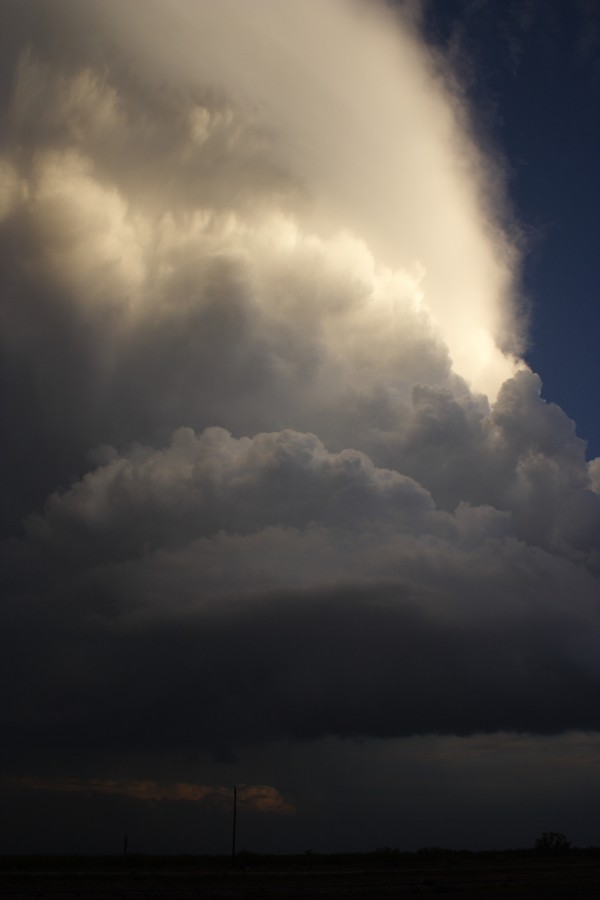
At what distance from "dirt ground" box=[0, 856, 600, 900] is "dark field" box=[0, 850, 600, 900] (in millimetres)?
87

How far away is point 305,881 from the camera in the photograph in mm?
82312

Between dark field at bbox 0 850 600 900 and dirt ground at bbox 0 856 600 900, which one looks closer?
dirt ground at bbox 0 856 600 900

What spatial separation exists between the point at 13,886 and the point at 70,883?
674cm

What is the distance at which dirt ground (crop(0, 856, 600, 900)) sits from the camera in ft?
219

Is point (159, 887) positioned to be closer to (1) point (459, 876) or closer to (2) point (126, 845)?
(1) point (459, 876)

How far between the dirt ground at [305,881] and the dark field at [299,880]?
9cm

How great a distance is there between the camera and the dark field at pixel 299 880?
67394 millimetres

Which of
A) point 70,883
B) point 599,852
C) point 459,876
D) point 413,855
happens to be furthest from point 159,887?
point 599,852

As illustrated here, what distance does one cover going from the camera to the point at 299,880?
83.8m

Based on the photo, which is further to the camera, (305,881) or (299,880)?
(299,880)

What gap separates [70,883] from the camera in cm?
7794

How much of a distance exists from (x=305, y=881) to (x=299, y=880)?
1802 millimetres

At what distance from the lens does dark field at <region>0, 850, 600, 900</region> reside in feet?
221

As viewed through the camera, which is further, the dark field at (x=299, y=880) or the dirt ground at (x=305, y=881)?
the dark field at (x=299, y=880)
